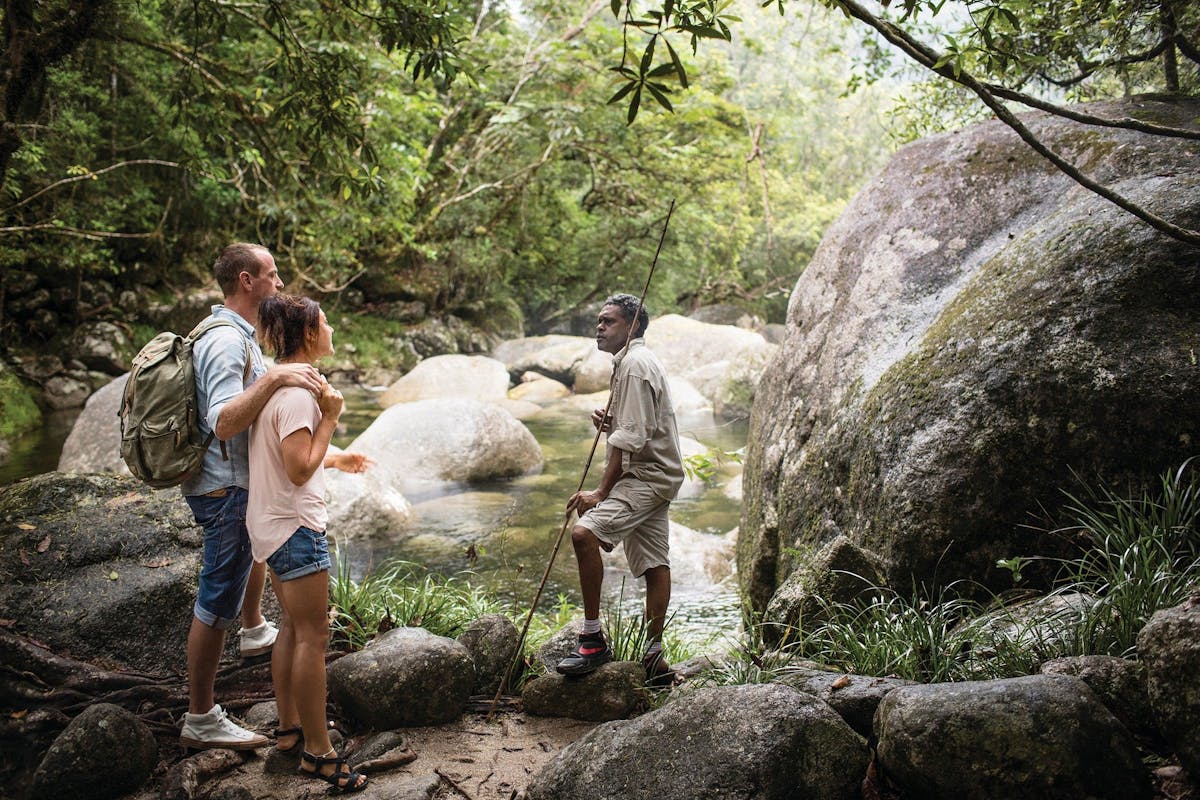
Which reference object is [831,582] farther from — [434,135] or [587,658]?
[434,135]

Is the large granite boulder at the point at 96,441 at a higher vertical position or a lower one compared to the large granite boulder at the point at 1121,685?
higher

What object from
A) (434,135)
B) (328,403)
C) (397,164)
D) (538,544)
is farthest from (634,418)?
(434,135)

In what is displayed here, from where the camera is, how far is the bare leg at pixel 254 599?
4062 millimetres

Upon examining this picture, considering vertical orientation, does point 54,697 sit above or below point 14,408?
below

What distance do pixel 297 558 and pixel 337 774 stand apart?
84 centimetres

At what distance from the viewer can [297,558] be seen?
3102mm

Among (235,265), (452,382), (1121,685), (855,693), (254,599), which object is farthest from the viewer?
(452,382)

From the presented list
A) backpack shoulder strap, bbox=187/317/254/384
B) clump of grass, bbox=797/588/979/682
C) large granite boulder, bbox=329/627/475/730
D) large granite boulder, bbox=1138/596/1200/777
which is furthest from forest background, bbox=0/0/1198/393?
large granite boulder, bbox=329/627/475/730

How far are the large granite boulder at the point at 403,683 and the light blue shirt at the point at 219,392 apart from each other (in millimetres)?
1050

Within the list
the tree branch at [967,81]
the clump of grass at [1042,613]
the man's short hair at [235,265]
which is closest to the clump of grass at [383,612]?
the clump of grass at [1042,613]

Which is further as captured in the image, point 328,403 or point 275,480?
point 328,403

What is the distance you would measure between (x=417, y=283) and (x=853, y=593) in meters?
19.7

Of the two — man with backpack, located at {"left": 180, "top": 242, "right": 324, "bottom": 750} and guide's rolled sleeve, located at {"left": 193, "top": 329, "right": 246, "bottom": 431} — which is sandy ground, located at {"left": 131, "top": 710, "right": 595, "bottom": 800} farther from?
guide's rolled sleeve, located at {"left": 193, "top": 329, "right": 246, "bottom": 431}

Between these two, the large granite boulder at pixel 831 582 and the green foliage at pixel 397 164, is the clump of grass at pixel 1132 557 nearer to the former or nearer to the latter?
the large granite boulder at pixel 831 582
